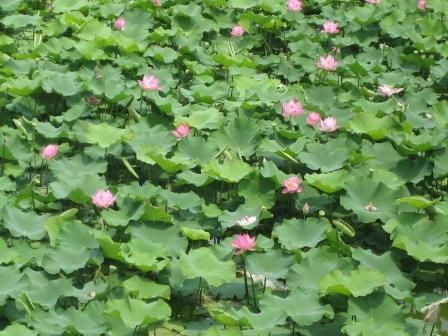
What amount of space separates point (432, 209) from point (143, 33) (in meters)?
Answer: 2.08

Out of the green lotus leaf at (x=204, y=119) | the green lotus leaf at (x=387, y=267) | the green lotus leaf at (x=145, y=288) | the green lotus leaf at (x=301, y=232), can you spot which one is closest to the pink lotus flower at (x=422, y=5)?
the green lotus leaf at (x=204, y=119)

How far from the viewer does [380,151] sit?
12.5ft

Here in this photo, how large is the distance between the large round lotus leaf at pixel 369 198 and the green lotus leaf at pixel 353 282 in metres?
0.45

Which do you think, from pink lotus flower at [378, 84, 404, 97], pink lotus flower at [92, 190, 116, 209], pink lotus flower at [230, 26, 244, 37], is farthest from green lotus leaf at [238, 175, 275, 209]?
pink lotus flower at [230, 26, 244, 37]

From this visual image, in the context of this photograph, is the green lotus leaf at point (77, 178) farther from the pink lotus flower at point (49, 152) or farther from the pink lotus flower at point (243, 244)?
the pink lotus flower at point (243, 244)

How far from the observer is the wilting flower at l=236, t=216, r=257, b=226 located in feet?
10.8

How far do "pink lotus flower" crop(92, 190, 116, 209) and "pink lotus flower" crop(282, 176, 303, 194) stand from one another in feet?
2.10

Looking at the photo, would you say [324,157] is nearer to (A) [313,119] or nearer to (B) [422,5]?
(A) [313,119]

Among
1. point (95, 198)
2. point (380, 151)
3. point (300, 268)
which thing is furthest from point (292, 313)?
point (380, 151)

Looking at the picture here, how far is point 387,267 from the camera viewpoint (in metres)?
3.13

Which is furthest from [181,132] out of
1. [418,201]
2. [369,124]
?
[418,201]

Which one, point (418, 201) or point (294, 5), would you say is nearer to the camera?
point (418, 201)

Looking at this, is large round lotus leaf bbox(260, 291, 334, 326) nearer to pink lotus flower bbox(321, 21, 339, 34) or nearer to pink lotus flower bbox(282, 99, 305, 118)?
pink lotus flower bbox(282, 99, 305, 118)

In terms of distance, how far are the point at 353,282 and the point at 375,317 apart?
140 millimetres
